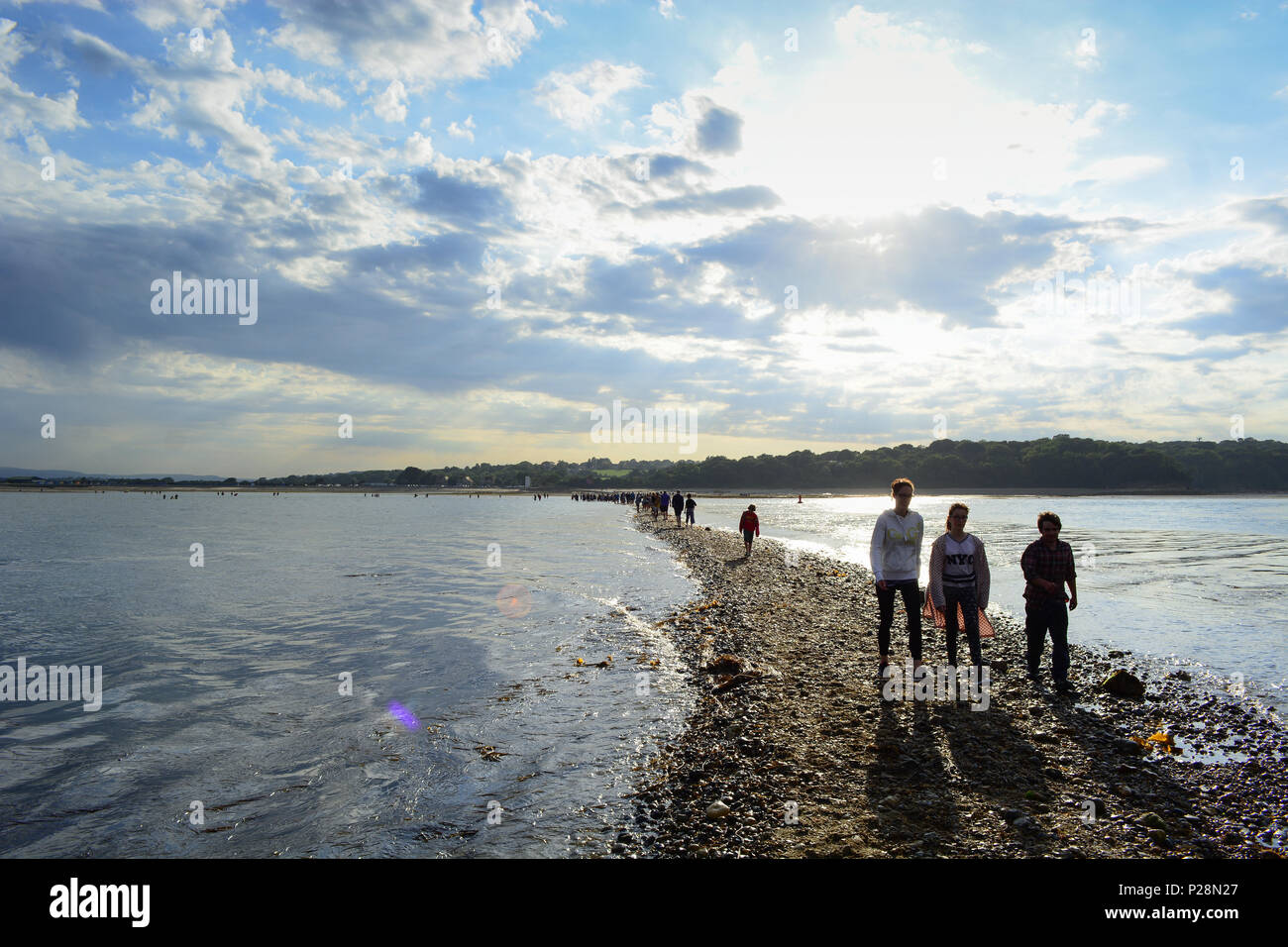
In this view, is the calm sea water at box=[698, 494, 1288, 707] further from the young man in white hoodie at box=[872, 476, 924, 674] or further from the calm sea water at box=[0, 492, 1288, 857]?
the young man in white hoodie at box=[872, 476, 924, 674]

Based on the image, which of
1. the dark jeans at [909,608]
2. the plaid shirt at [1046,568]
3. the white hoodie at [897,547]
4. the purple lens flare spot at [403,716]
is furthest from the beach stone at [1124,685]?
the purple lens flare spot at [403,716]

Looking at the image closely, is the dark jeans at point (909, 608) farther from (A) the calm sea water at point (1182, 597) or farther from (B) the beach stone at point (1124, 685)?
(A) the calm sea water at point (1182, 597)

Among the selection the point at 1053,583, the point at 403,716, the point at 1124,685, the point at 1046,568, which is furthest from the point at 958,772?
the point at 403,716

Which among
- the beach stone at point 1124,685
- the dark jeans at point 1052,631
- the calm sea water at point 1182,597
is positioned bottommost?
the calm sea water at point 1182,597

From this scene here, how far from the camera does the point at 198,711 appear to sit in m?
10.0

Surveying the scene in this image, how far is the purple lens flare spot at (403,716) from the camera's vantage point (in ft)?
29.7

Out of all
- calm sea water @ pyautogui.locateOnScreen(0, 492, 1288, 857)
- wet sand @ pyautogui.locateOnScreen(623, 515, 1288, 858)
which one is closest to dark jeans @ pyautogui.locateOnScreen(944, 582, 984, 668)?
wet sand @ pyautogui.locateOnScreen(623, 515, 1288, 858)

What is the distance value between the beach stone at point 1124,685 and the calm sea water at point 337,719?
5929 millimetres

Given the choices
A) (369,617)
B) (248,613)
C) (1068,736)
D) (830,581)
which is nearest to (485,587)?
(369,617)

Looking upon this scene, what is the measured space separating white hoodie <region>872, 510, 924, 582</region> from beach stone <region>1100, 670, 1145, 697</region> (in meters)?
3.27

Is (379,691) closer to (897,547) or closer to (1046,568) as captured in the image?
(897,547)

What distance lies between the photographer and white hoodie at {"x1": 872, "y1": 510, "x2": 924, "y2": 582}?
867 cm
